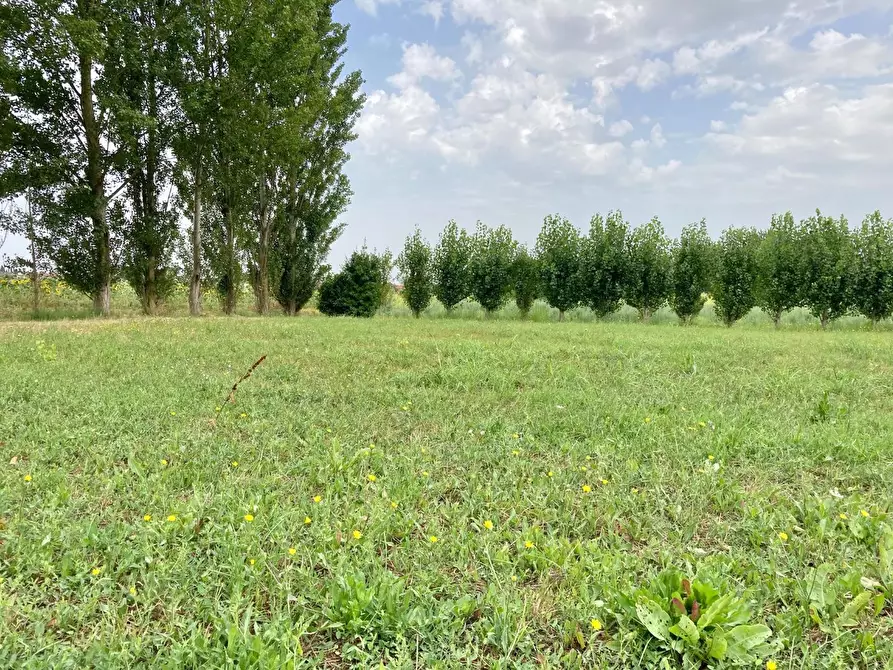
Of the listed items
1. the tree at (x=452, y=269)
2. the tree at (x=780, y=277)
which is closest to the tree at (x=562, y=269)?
the tree at (x=452, y=269)

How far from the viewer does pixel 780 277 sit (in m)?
20.5

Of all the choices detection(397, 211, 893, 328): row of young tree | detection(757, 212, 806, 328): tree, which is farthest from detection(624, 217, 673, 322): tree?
detection(757, 212, 806, 328): tree

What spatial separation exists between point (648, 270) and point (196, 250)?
718 inches

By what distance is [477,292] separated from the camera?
2381 cm

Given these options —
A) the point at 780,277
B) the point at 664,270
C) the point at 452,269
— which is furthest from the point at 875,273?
the point at 452,269

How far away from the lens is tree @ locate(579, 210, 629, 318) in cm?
2206

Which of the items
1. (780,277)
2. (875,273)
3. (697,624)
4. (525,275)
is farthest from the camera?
(525,275)

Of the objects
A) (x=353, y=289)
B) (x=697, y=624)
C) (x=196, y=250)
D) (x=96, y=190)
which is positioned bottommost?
(x=697, y=624)

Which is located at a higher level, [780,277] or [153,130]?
[153,130]

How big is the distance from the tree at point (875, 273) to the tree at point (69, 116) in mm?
26232

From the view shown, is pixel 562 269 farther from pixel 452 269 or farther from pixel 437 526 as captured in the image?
pixel 437 526

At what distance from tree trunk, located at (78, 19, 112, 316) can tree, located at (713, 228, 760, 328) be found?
22690 mm

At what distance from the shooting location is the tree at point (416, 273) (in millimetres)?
24188

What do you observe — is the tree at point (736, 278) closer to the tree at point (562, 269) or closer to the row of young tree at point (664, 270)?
the row of young tree at point (664, 270)
